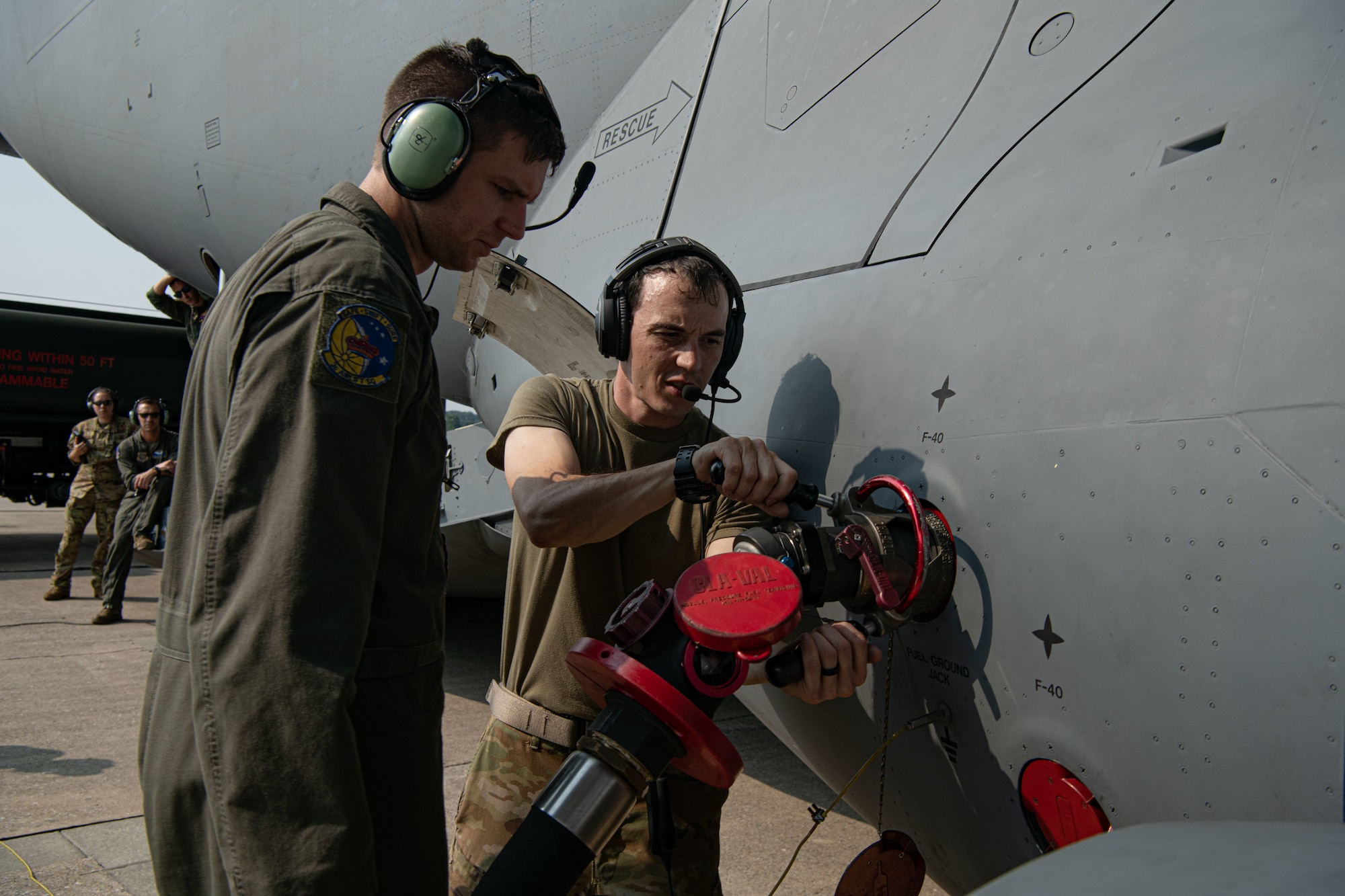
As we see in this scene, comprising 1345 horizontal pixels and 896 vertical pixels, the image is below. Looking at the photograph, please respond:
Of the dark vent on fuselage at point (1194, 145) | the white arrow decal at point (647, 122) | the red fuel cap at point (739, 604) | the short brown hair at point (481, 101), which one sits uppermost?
the white arrow decal at point (647, 122)

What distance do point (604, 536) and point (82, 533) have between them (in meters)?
8.69

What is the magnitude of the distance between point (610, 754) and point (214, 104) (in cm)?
564

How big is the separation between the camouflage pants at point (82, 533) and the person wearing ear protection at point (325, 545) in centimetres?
Result: 785

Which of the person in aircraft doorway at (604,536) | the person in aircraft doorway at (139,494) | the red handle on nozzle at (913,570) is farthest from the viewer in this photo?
the person in aircraft doorway at (139,494)

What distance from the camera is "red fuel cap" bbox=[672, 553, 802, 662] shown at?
1.38 metres

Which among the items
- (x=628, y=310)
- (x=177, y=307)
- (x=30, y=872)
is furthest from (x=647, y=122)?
(x=177, y=307)

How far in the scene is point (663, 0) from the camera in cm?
351

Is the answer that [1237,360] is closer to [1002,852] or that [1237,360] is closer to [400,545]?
[1002,852]

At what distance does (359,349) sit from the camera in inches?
45.1

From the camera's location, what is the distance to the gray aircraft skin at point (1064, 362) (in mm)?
1232

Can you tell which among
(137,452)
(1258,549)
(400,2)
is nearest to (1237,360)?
(1258,549)

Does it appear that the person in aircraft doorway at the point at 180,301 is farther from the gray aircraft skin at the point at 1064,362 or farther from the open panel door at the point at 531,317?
the gray aircraft skin at the point at 1064,362

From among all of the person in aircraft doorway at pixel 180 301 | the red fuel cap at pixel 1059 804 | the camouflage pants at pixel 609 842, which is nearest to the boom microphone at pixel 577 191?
the camouflage pants at pixel 609 842

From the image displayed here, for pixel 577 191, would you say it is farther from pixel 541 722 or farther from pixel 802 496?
pixel 541 722
